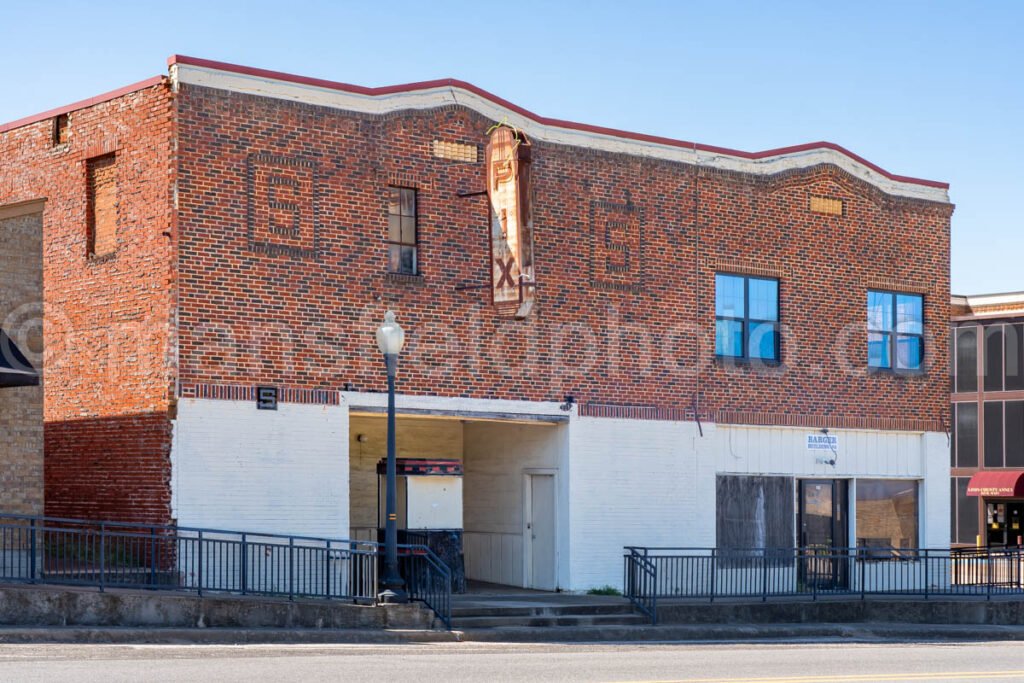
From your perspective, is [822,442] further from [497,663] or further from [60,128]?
[60,128]

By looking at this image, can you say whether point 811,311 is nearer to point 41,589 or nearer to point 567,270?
point 567,270

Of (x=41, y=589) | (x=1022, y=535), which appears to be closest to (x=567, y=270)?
(x=41, y=589)

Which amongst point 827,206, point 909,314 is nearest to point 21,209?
point 827,206

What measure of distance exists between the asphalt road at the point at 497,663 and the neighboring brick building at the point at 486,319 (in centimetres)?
496

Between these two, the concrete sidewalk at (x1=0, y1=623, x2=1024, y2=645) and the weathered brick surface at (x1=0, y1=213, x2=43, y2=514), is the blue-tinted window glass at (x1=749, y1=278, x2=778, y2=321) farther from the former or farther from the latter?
the weathered brick surface at (x1=0, y1=213, x2=43, y2=514)

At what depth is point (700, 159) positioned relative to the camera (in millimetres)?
29625

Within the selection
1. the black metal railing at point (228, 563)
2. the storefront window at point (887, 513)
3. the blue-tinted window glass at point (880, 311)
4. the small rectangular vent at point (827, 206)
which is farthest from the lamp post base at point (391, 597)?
the blue-tinted window glass at point (880, 311)

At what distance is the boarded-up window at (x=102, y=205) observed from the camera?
80.4ft

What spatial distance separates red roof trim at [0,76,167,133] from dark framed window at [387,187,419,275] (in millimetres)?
4339

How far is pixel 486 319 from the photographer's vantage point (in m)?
26.5

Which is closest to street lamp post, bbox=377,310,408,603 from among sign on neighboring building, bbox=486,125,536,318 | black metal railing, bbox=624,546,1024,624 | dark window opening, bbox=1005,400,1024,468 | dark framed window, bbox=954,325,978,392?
sign on neighboring building, bbox=486,125,536,318

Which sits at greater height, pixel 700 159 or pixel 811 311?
pixel 700 159

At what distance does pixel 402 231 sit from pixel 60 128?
19.6 feet

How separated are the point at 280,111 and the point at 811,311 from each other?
1224 cm
